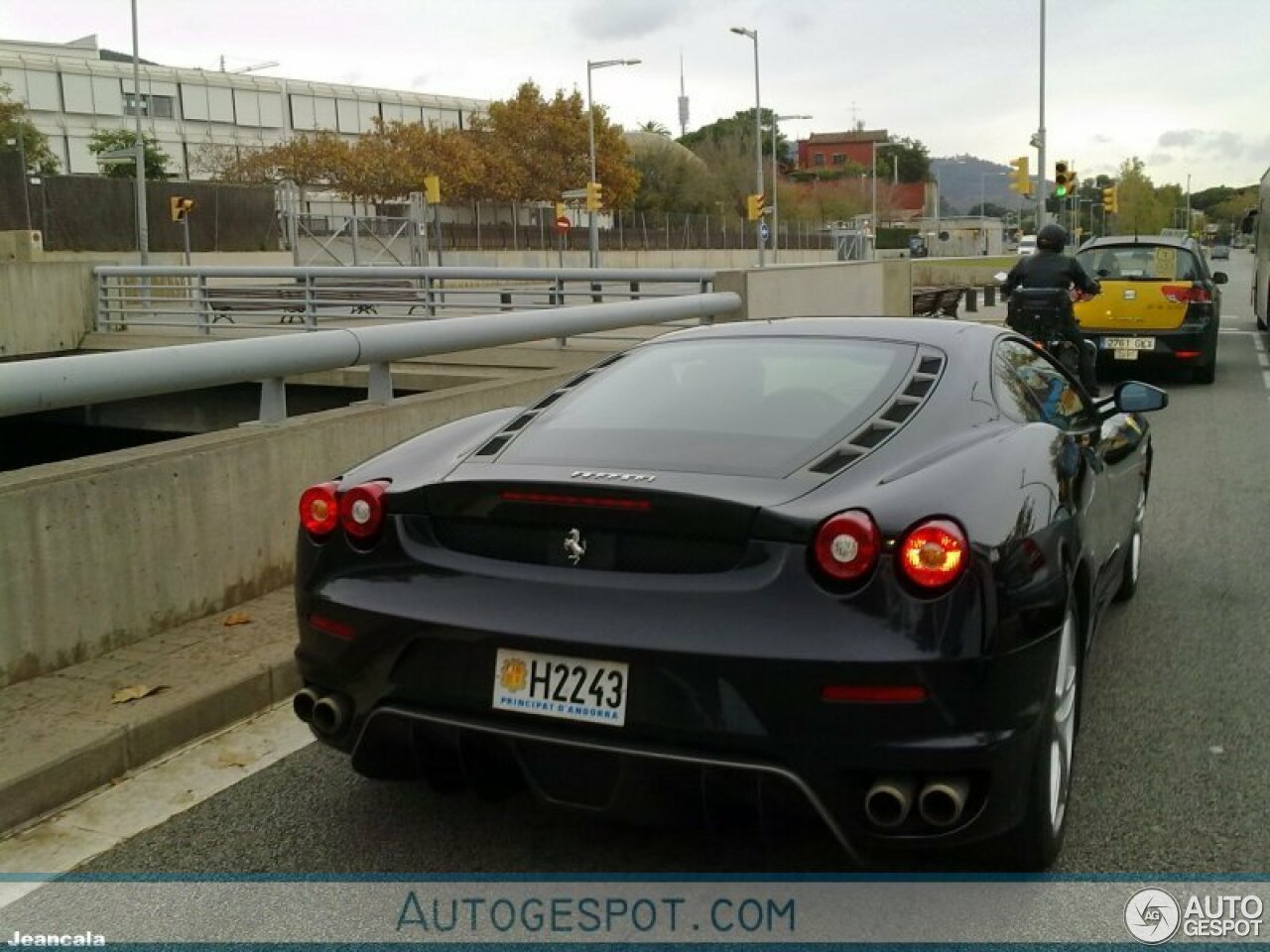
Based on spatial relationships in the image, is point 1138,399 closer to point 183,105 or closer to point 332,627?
point 332,627

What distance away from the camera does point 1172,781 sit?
159 inches

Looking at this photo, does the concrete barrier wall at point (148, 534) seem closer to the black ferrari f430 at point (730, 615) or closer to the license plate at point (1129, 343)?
the black ferrari f430 at point (730, 615)

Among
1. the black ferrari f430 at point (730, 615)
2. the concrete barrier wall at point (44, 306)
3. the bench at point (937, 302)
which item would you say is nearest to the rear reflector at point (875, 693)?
the black ferrari f430 at point (730, 615)

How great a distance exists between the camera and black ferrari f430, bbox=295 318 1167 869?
2.98m

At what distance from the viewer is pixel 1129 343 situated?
1502 cm

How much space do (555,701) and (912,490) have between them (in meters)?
0.99

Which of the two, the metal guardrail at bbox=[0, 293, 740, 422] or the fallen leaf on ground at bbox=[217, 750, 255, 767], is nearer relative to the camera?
the fallen leaf on ground at bbox=[217, 750, 255, 767]

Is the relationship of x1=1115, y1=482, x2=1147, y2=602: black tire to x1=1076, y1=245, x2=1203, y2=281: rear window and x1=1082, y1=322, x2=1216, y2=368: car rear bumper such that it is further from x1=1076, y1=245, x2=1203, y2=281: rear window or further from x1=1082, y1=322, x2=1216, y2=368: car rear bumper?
x1=1076, y1=245, x2=1203, y2=281: rear window

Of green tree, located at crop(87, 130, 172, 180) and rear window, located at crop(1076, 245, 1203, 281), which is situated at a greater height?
green tree, located at crop(87, 130, 172, 180)

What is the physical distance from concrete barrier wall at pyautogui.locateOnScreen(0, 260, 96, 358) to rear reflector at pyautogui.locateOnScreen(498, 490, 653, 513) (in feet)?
46.5

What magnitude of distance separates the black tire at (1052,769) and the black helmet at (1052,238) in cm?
835

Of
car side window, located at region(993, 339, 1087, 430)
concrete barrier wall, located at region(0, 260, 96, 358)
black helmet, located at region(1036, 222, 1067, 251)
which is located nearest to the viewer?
car side window, located at region(993, 339, 1087, 430)

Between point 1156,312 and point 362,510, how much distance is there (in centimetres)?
1327

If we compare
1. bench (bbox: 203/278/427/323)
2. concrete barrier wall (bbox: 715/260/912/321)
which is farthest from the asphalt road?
bench (bbox: 203/278/427/323)
